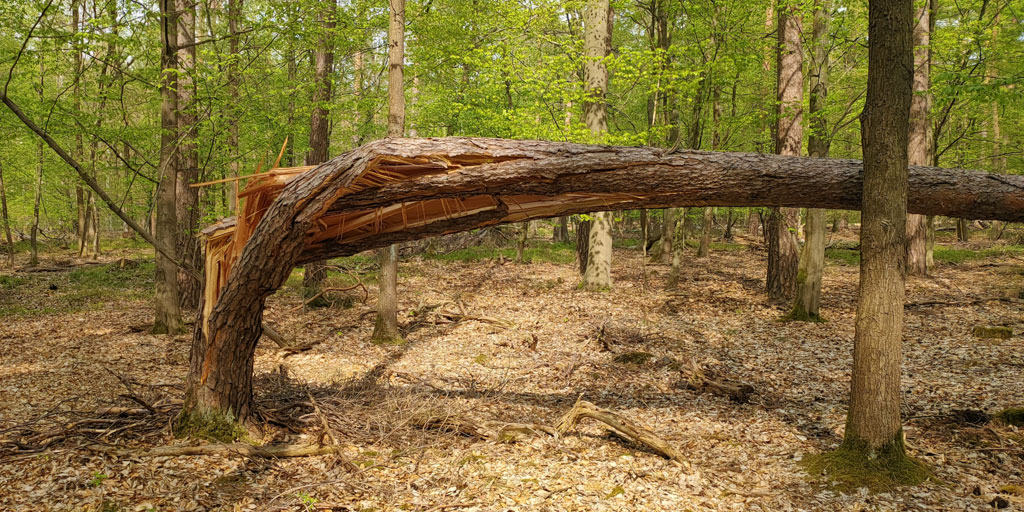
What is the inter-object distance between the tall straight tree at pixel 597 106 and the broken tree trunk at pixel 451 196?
8.53 m

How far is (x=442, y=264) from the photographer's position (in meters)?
19.1

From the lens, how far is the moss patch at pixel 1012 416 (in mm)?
4868

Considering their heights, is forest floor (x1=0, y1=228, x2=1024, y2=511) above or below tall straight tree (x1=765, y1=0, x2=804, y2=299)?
below

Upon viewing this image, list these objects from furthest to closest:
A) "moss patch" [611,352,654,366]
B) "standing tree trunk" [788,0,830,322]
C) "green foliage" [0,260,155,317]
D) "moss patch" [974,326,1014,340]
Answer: "green foliage" [0,260,155,317] → "standing tree trunk" [788,0,830,322] → "moss patch" [974,326,1014,340] → "moss patch" [611,352,654,366]

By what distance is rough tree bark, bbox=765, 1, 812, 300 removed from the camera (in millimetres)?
10539

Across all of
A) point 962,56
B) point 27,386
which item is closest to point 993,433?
point 962,56

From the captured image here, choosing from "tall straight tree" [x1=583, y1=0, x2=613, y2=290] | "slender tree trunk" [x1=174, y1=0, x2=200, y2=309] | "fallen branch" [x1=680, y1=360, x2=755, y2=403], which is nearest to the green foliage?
"slender tree trunk" [x1=174, y1=0, x2=200, y2=309]

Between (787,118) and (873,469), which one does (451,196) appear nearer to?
(873,469)

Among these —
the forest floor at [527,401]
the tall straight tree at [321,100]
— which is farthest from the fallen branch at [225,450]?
the tall straight tree at [321,100]

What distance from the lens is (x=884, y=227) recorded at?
3910 millimetres

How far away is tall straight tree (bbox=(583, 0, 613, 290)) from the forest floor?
43.0 inches

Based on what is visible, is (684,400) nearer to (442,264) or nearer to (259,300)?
(259,300)

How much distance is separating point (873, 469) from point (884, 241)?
1800 mm

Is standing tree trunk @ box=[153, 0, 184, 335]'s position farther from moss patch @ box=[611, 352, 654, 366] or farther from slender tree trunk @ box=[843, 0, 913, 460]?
slender tree trunk @ box=[843, 0, 913, 460]
